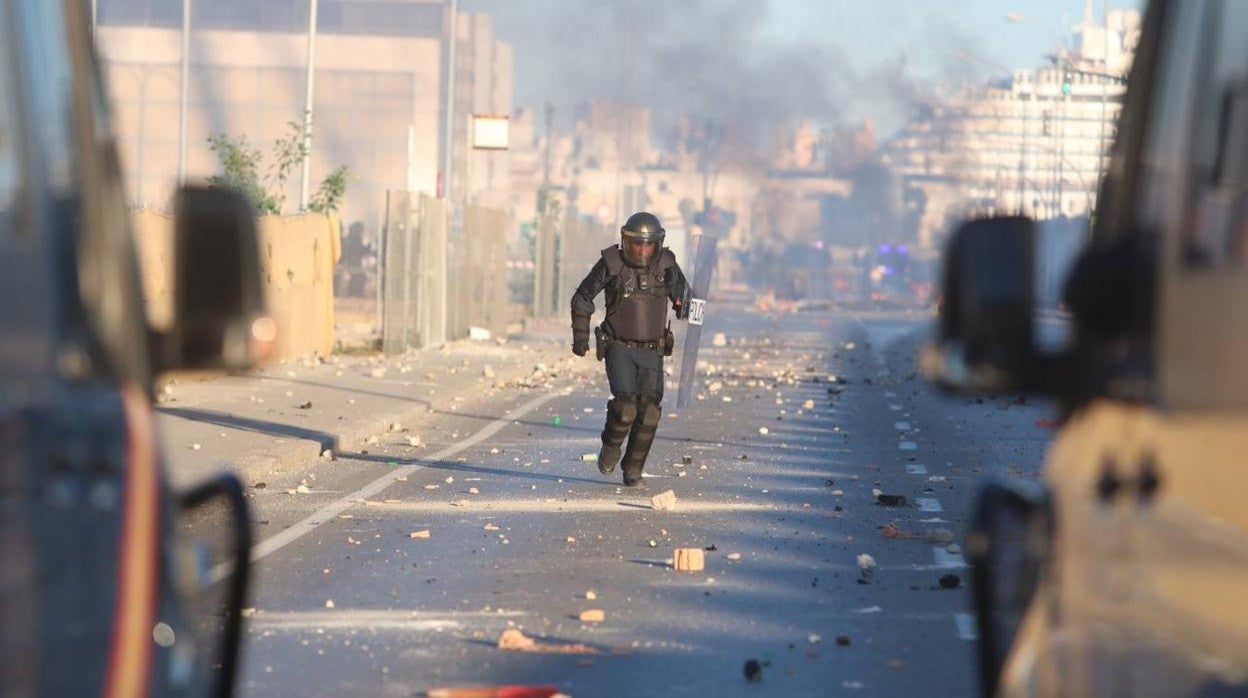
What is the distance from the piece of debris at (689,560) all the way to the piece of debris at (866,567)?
733mm

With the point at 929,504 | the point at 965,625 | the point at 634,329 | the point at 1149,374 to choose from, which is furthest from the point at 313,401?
the point at 1149,374

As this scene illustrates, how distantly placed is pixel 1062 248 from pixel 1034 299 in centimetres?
7740

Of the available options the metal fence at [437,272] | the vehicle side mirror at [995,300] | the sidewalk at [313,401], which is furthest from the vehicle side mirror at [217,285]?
the metal fence at [437,272]

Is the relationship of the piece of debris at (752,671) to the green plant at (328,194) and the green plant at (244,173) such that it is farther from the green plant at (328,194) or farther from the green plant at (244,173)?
the green plant at (328,194)

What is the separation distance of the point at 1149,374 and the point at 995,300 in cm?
27

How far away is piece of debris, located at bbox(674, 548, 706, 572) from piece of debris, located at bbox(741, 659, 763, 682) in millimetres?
3189

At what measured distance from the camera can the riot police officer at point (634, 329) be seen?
52.0 ft

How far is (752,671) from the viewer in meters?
8.20

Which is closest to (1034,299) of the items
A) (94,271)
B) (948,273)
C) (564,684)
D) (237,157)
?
(948,273)

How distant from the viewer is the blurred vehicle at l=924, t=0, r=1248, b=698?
3129mm

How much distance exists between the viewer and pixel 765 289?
136 meters

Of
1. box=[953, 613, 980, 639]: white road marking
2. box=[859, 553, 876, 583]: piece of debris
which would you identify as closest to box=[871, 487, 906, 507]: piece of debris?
box=[859, 553, 876, 583]: piece of debris

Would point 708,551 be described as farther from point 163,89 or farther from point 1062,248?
point 163,89

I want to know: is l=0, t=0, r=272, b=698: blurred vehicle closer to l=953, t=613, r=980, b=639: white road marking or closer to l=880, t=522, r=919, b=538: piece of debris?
l=953, t=613, r=980, b=639: white road marking
